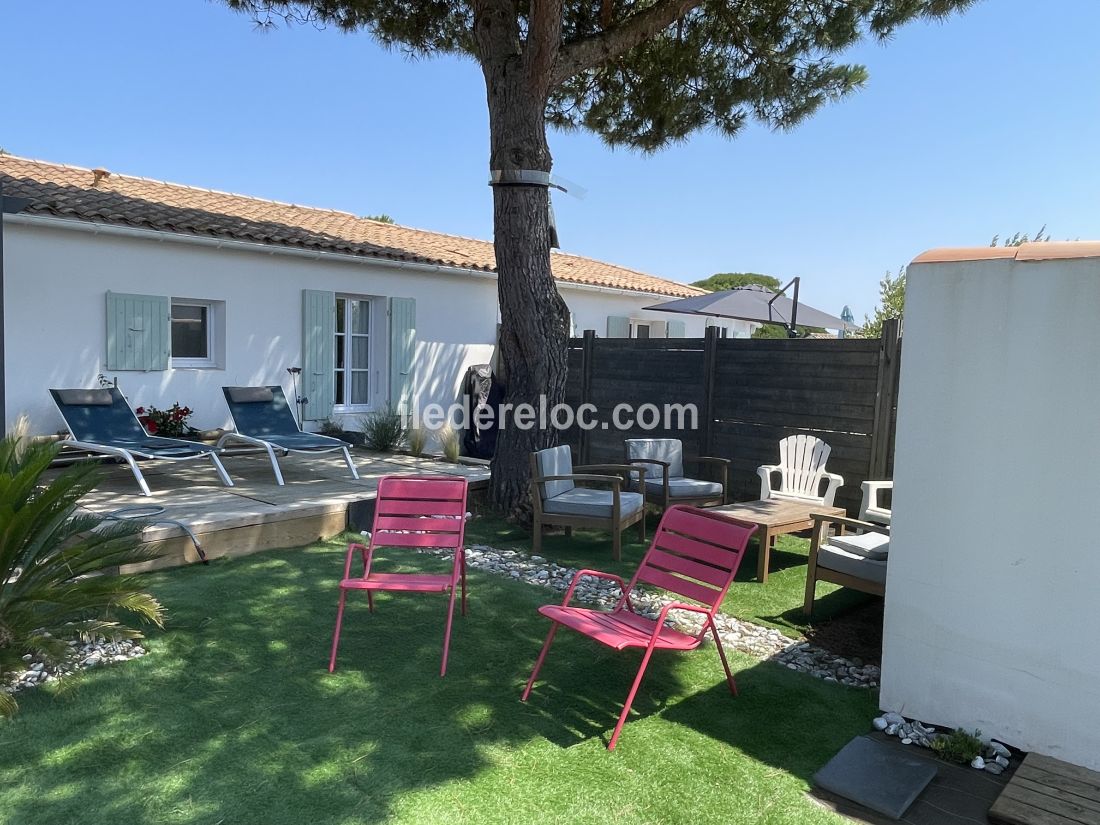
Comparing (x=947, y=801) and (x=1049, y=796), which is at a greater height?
(x=1049, y=796)

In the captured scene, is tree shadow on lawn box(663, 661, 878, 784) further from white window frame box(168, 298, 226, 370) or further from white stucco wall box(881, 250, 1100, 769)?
white window frame box(168, 298, 226, 370)

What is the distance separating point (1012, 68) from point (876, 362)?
18.2ft

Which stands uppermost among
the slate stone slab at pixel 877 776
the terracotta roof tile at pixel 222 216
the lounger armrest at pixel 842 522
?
the terracotta roof tile at pixel 222 216

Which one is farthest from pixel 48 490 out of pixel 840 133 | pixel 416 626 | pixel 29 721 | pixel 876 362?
pixel 840 133

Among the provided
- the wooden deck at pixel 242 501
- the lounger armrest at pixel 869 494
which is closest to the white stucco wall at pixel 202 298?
the wooden deck at pixel 242 501

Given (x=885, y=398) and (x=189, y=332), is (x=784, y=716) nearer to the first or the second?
(x=885, y=398)

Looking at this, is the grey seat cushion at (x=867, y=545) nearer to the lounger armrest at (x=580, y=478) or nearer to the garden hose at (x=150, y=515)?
the lounger armrest at (x=580, y=478)

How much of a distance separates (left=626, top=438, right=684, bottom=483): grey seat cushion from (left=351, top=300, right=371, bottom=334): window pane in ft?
19.0

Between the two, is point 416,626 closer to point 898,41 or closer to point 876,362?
point 876,362

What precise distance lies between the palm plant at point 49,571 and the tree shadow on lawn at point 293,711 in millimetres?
249

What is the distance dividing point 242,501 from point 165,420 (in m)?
3.33

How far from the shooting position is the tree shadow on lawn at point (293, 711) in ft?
9.17

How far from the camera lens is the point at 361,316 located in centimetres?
1180

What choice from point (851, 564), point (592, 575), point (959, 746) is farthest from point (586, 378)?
point (959, 746)
